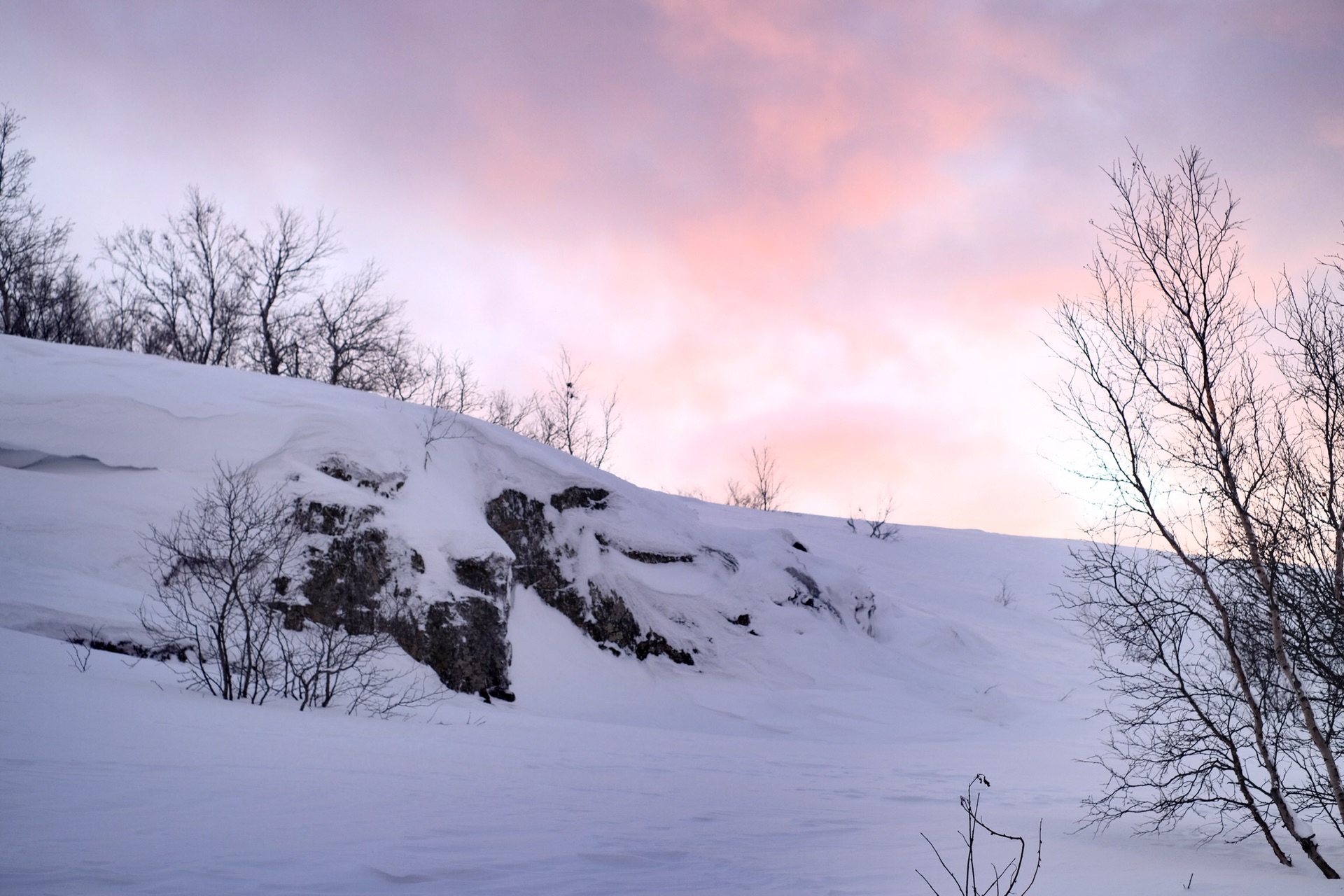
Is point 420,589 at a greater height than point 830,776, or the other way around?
point 420,589

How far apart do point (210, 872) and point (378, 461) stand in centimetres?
1098

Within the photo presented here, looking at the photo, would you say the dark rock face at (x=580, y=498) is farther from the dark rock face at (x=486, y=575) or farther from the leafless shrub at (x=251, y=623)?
the leafless shrub at (x=251, y=623)

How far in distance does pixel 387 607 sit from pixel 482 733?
3.59m

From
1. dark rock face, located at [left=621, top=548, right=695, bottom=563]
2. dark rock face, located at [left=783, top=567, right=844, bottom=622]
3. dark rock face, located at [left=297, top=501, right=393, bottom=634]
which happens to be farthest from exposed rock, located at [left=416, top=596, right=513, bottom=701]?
dark rock face, located at [left=783, top=567, right=844, bottom=622]

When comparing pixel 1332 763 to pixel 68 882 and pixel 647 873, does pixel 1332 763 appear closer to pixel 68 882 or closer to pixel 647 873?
pixel 647 873

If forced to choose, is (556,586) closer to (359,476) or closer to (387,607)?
Answer: (387,607)

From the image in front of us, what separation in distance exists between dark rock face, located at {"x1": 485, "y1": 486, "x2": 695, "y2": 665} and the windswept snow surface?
35 cm

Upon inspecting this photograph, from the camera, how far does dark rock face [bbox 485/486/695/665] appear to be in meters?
15.7

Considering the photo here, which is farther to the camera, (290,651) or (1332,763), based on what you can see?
(290,651)

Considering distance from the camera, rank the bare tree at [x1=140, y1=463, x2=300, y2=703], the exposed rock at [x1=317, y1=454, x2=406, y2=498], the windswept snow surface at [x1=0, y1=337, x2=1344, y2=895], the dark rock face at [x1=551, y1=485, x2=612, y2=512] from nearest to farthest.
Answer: the windswept snow surface at [x1=0, y1=337, x2=1344, y2=895], the bare tree at [x1=140, y1=463, x2=300, y2=703], the exposed rock at [x1=317, y1=454, x2=406, y2=498], the dark rock face at [x1=551, y1=485, x2=612, y2=512]

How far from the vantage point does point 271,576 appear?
35.4 feet

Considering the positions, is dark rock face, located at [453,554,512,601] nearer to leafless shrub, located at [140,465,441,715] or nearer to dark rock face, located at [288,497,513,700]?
dark rock face, located at [288,497,513,700]

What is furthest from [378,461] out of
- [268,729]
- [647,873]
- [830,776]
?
[647,873]

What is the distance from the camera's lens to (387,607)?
40.7 ft
